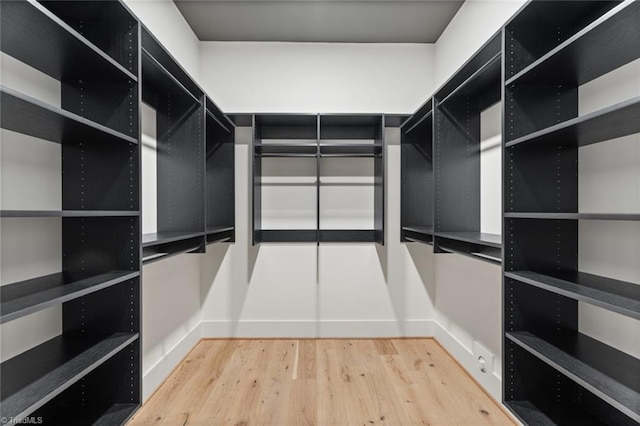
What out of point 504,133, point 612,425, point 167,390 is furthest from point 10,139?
point 612,425

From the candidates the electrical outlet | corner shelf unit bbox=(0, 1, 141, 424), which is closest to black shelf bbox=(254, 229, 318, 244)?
the electrical outlet

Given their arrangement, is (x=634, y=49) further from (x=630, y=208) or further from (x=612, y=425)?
(x=612, y=425)

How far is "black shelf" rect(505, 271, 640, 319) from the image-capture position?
1147 millimetres

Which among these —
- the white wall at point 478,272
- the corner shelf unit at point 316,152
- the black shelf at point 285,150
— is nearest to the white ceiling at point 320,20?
the white wall at point 478,272

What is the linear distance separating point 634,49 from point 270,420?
252 centimetres

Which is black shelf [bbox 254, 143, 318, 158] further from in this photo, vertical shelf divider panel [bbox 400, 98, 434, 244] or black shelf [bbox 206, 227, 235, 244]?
vertical shelf divider panel [bbox 400, 98, 434, 244]

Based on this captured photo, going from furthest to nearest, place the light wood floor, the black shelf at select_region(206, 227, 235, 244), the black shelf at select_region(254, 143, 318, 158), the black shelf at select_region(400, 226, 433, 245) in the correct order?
the black shelf at select_region(254, 143, 318, 158), the black shelf at select_region(206, 227, 235, 244), the black shelf at select_region(400, 226, 433, 245), the light wood floor

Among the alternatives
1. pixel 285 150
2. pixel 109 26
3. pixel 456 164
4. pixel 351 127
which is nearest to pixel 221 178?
pixel 285 150

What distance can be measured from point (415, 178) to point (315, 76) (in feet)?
4.65

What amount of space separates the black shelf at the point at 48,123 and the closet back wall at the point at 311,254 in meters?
1.94

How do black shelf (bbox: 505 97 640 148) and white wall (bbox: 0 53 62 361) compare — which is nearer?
black shelf (bbox: 505 97 640 148)

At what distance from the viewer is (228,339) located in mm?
3406

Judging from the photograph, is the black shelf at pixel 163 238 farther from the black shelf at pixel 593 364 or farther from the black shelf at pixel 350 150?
the black shelf at pixel 593 364

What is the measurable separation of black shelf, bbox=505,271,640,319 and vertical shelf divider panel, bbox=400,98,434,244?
151 centimetres
